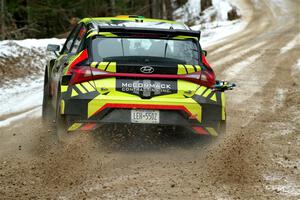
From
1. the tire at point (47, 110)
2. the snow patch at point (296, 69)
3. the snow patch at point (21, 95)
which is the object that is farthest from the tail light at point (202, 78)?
the snow patch at point (296, 69)

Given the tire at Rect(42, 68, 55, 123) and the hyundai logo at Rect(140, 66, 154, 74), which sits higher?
the hyundai logo at Rect(140, 66, 154, 74)

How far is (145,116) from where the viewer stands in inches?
253

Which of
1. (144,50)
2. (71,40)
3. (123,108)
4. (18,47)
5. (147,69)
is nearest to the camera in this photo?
(123,108)

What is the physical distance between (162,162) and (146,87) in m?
0.89

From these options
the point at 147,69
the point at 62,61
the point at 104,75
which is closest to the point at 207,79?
the point at 147,69

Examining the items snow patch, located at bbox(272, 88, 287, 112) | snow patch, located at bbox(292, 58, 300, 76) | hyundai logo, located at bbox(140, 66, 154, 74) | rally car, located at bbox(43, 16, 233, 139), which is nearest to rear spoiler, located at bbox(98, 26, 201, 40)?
rally car, located at bbox(43, 16, 233, 139)

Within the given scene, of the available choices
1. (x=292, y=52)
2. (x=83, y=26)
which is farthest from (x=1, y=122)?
(x=292, y=52)

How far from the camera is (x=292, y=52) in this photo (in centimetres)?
1783

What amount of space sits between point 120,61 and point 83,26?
1568 mm

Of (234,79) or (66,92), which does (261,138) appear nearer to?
(66,92)

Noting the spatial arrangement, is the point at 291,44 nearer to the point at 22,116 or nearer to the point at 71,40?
the point at 22,116

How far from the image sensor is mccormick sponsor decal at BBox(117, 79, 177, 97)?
639 cm

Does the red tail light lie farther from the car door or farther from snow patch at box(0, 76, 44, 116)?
snow patch at box(0, 76, 44, 116)

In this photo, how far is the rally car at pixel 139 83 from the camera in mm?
6371
